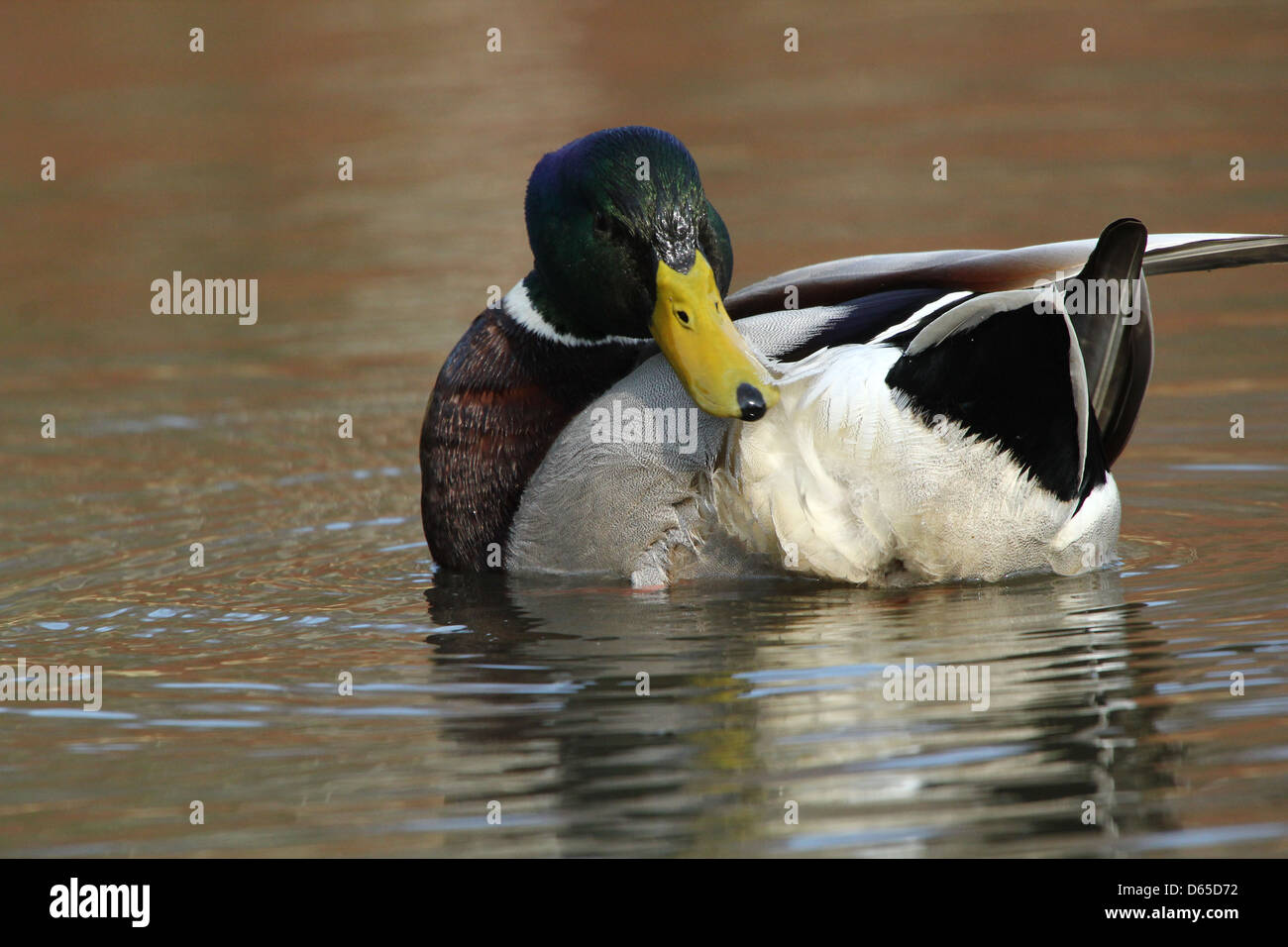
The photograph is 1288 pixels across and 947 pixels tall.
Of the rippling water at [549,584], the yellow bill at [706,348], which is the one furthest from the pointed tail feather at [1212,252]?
the yellow bill at [706,348]

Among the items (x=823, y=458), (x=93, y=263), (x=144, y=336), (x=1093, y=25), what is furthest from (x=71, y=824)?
(x=1093, y=25)

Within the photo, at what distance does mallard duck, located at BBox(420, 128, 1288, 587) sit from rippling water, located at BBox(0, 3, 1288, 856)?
210 millimetres

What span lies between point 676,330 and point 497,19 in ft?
48.3

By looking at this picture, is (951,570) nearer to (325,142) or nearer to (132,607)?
(132,607)

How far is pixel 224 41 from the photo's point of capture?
18.8m

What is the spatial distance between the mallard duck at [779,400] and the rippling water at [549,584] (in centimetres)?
21

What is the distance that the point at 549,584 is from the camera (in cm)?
627

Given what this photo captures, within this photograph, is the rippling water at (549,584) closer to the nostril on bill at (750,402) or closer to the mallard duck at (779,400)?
the mallard duck at (779,400)

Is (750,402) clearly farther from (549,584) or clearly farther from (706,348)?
(549,584)

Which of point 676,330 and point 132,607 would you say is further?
point 132,607

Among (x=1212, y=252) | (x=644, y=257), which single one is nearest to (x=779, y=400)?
(x=644, y=257)

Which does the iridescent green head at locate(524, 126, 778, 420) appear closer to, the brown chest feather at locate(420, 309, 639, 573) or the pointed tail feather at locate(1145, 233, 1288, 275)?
the brown chest feather at locate(420, 309, 639, 573)

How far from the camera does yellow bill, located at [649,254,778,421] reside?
542 cm
